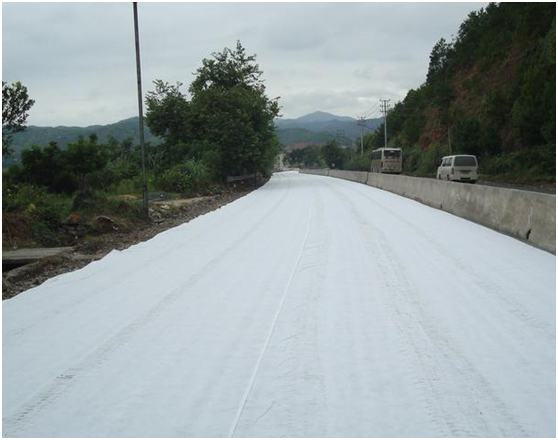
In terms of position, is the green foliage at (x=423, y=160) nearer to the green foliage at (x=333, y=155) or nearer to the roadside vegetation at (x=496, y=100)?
the roadside vegetation at (x=496, y=100)

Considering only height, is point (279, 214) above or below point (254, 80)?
below

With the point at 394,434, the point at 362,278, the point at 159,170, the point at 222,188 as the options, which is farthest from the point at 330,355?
the point at 222,188

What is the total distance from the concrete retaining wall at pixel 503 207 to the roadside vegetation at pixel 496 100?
16.4m


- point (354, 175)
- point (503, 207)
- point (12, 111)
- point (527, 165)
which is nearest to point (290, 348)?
point (503, 207)

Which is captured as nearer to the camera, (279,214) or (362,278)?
(362,278)

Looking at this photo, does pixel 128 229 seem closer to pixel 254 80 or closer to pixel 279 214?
pixel 279 214

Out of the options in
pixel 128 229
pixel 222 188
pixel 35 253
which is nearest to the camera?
pixel 35 253

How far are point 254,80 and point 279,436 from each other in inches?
1680

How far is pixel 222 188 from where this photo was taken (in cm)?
3484

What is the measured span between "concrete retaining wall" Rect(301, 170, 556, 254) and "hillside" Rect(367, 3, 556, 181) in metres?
17.1

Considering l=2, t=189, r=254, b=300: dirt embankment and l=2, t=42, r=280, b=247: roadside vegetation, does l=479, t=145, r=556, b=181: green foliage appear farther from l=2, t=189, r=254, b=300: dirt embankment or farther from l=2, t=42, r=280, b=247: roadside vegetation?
l=2, t=189, r=254, b=300: dirt embankment

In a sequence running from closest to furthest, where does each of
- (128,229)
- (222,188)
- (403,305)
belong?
(403,305), (128,229), (222,188)

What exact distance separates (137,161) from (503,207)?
27232 mm

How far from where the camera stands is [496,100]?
47500mm
